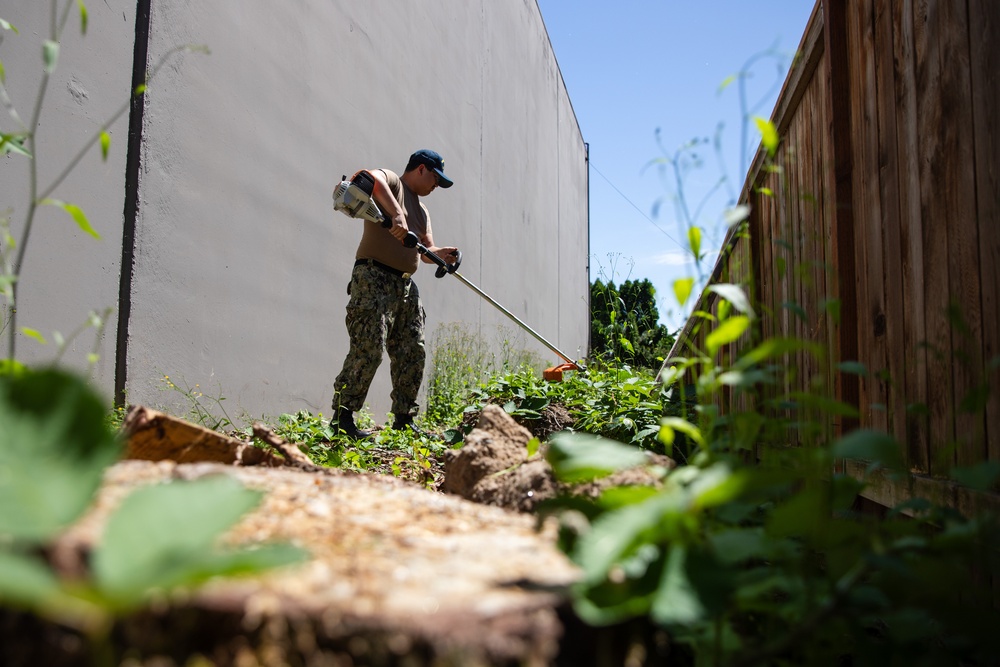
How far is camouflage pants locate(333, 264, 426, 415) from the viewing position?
433 cm

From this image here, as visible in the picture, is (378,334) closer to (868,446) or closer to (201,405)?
(201,405)

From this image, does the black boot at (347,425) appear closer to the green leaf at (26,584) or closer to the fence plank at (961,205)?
the fence plank at (961,205)

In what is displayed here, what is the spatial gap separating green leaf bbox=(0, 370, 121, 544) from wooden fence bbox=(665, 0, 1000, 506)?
0.80m

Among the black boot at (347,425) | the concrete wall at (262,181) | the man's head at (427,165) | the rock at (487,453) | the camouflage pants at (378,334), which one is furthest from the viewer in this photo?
the man's head at (427,165)

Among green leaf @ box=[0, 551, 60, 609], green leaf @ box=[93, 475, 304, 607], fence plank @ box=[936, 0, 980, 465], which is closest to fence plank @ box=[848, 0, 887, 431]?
fence plank @ box=[936, 0, 980, 465]

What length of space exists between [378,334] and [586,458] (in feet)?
12.4

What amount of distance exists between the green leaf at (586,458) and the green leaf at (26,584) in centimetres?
46

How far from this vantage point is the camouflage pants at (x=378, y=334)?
4328mm

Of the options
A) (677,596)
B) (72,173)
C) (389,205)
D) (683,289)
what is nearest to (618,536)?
(677,596)

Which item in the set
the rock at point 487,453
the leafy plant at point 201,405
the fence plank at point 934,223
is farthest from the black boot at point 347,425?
the fence plank at point 934,223

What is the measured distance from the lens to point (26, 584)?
472mm

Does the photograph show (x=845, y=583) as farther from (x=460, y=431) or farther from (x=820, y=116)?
(x=460, y=431)

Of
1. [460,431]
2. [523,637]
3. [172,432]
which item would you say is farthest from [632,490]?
[460,431]

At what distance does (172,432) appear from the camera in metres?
1.76
